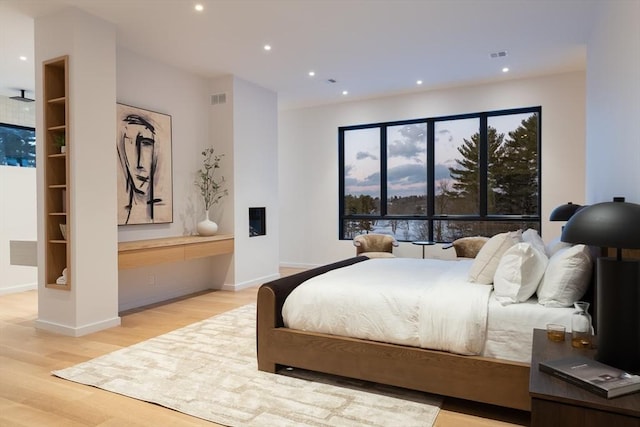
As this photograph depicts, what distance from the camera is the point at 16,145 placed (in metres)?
6.34

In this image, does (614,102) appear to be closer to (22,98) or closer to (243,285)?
(243,285)

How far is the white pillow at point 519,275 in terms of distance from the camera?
2367 mm

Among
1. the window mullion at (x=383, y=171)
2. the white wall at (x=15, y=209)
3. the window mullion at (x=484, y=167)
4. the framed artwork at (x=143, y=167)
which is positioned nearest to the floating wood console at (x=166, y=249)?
the framed artwork at (x=143, y=167)

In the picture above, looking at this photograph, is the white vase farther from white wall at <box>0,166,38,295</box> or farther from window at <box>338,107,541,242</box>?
window at <box>338,107,541,242</box>

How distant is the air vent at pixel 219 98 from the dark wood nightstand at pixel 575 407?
5.38 m

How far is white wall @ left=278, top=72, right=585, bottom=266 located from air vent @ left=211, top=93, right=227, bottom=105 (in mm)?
2277

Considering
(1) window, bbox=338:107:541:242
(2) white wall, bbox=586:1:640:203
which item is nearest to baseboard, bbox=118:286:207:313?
(1) window, bbox=338:107:541:242

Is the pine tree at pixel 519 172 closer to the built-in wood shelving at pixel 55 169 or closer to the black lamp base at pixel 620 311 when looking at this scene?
the black lamp base at pixel 620 311

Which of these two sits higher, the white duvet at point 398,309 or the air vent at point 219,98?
the air vent at point 219,98

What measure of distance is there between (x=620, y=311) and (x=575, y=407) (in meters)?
0.40

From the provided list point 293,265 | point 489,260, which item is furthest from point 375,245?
point 489,260

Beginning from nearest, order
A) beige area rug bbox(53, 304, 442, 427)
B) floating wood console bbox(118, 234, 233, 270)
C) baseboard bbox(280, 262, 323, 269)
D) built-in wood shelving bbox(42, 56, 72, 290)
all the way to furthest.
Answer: beige area rug bbox(53, 304, 442, 427) → built-in wood shelving bbox(42, 56, 72, 290) → floating wood console bbox(118, 234, 233, 270) → baseboard bbox(280, 262, 323, 269)

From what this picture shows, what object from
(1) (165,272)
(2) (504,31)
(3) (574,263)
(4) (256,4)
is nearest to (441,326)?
(3) (574,263)

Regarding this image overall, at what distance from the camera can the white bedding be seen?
227 cm
